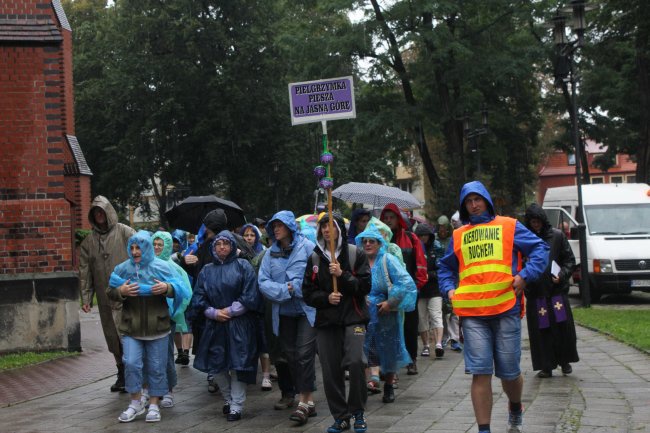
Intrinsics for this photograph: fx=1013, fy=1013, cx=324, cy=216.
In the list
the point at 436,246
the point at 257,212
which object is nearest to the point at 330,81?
the point at 436,246

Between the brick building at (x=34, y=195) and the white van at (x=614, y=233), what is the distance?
10606mm

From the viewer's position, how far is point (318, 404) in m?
9.51

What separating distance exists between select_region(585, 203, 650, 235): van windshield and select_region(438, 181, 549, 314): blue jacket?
48.8ft

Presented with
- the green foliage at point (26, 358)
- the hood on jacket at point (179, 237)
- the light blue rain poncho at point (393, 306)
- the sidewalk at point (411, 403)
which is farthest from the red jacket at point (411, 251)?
the green foliage at point (26, 358)

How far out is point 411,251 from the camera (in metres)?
11.3

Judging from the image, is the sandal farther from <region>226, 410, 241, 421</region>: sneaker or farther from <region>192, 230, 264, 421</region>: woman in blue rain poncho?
<region>226, 410, 241, 421</region>: sneaker

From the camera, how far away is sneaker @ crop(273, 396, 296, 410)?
926 cm

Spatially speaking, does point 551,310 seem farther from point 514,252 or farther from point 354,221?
point 514,252

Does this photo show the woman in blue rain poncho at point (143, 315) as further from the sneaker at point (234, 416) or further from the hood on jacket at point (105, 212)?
the hood on jacket at point (105, 212)

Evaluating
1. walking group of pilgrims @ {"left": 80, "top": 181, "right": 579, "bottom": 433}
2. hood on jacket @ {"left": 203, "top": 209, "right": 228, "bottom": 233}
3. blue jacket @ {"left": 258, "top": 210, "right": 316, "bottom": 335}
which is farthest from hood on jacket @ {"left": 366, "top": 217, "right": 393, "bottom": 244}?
hood on jacket @ {"left": 203, "top": 209, "right": 228, "bottom": 233}

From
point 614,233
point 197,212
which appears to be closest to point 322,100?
point 197,212

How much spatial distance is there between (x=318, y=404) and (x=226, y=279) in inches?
60.6

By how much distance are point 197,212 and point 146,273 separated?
14.7 ft

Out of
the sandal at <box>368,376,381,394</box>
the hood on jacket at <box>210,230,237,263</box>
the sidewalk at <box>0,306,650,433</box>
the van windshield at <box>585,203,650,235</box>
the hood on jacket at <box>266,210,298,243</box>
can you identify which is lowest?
the sidewalk at <box>0,306,650,433</box>
